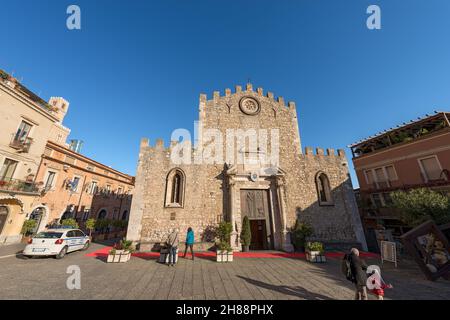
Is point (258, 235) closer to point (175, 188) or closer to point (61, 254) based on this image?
point (175, 188)

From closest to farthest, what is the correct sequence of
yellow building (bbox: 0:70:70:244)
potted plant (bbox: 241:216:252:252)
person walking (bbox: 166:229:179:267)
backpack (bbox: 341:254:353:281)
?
backpack (bbox: 341:254:353:281), person walking (bbox: 166:229:179:267), potted plant (bbox: 241:216:252:252), yellow building (bbox: 0:70:70:244)

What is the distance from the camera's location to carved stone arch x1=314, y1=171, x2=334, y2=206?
13796 mm

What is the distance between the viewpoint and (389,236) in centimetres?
1263

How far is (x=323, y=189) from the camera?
47.3ft

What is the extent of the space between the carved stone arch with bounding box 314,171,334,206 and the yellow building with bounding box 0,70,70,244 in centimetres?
2476

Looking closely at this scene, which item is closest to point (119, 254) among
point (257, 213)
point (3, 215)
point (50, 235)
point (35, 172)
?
point (50, 235)

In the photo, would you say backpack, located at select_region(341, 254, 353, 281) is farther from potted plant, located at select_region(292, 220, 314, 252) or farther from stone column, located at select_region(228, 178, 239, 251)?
stone column, located at select_region(228, 178, 239, 251)

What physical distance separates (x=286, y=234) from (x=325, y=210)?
4.04 metres

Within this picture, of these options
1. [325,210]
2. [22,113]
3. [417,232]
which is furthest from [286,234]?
[22,113]

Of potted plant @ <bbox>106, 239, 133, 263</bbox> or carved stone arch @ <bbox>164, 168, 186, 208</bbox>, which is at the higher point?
carved stone arch @ <bbox>164, 168, 186, 208</bbox>

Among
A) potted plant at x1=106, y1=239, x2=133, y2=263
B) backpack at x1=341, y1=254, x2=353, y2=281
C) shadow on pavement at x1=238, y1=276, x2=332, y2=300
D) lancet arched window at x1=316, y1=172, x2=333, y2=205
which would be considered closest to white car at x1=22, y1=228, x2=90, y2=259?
potted plant at x1=106, y1=239, x2=133, y2=263

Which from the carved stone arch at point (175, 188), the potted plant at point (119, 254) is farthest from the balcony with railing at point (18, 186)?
the carved stone arch at point (175, 188)

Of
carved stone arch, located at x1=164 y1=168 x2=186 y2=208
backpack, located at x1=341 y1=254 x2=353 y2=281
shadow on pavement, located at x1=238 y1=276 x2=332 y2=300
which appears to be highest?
carved stone arch, located at x1=164 y1=168 x2=186 y2=208
